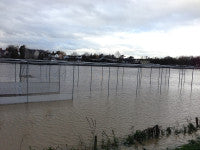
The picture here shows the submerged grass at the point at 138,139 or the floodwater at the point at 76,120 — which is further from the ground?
the submerged grass at the point at 138,139

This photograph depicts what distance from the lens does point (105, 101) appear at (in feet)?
43.6

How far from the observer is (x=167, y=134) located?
7.33 meters

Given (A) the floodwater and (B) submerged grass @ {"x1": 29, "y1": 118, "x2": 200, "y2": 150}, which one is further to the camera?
(A) the floodwater

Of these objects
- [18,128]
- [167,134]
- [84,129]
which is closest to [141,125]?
[167,134]

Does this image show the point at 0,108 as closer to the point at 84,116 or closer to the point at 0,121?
the point at 0,121

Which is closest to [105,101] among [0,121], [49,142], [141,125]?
[141,125]

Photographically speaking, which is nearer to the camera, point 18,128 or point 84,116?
point 18,128

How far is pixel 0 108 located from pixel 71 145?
5.32m

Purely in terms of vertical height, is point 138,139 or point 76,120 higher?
point 138,139

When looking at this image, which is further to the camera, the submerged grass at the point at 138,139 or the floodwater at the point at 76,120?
the floodwater at the point at 76,120

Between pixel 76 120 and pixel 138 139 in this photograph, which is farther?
pixel 76 120

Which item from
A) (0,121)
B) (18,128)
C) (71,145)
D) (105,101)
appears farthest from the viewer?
(105,101)

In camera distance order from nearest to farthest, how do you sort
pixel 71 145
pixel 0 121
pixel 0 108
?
pixel 71 145, pixel 0 121, pixel 0 108

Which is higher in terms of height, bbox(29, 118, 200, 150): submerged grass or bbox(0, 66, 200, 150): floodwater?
bbox(29, 118, 200, 150): submerged grass
